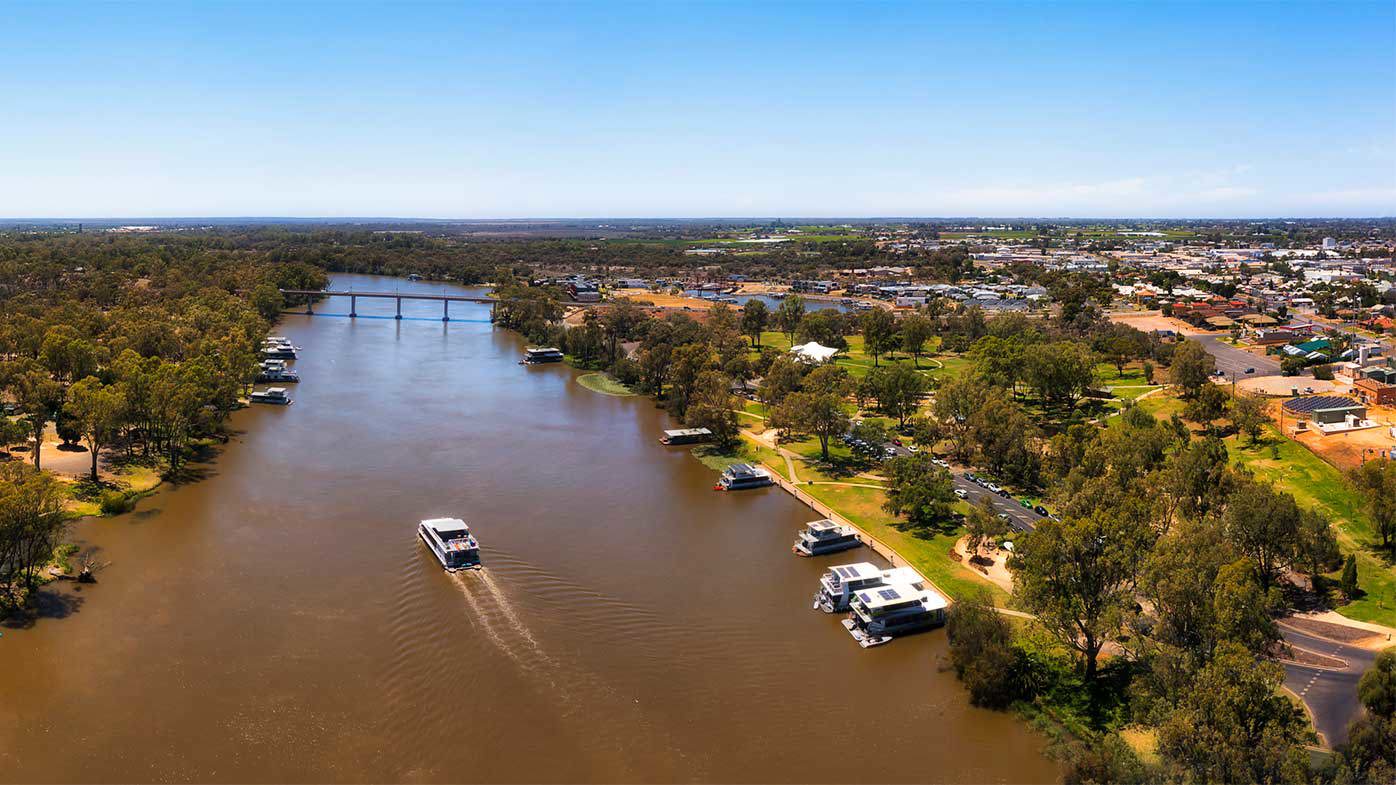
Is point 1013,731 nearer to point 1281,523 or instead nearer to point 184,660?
point 1281,523

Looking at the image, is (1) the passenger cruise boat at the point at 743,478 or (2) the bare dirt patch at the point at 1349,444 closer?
(2) the bare dirt patch at the point at 1349,444

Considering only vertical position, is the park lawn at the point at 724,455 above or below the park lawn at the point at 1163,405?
below

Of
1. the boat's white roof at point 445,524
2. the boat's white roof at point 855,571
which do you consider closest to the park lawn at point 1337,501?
the boat's white roof at point 855,571

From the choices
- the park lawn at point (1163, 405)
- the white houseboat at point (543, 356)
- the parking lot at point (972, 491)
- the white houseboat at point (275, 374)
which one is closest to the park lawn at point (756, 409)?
the parking lot at point (972, 491)

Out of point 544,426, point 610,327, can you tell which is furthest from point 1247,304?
point 544,426

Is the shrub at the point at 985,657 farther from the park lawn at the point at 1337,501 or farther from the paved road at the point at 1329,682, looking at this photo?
the park lawn at the point at 1337,501

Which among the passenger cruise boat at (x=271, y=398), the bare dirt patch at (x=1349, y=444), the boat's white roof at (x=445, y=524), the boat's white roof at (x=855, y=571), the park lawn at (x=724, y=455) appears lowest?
the boat's white roof at (x=855, y=571)

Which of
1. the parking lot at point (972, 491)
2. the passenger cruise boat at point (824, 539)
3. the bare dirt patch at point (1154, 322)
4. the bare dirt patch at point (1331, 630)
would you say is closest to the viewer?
the bare dirt patch at point (1331, 630)

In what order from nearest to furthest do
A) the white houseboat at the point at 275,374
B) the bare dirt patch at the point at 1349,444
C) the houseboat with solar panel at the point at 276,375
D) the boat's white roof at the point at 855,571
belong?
the boat's white roof at the point at 855,571 → the bare dirt patch at the point at 1349,444 → the houseboat with solar panel at the point at 276,375 → the white houseboat at the point at 275,374
